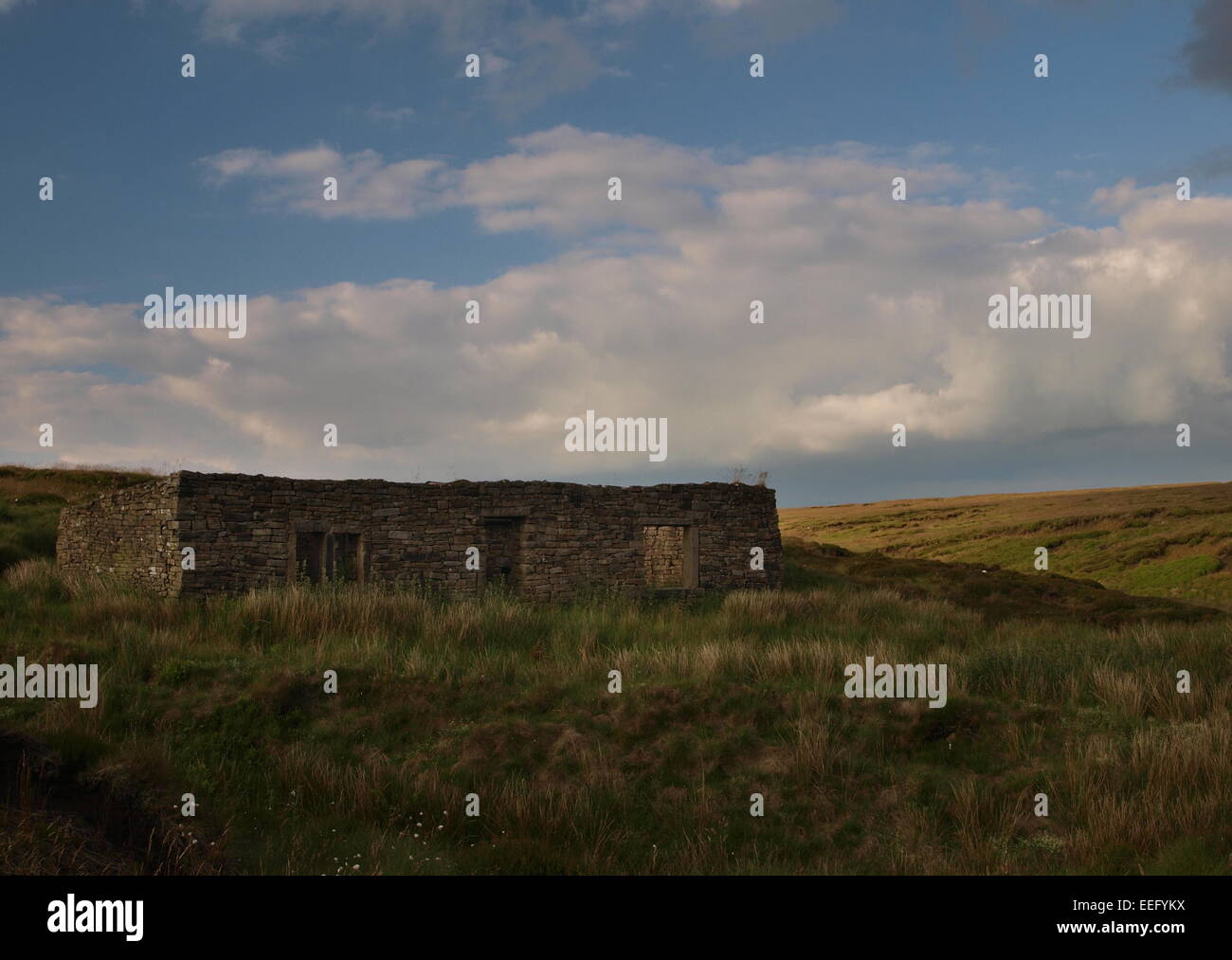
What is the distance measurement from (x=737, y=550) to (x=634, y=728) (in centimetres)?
1195

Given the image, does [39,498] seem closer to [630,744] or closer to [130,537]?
[130,537]

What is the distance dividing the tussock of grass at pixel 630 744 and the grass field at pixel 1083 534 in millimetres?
20323

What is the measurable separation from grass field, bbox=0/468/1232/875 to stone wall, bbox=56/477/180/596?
223cm

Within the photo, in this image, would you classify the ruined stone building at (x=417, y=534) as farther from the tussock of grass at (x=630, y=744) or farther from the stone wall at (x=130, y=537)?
the tussock of grass at (x=630, y=744)

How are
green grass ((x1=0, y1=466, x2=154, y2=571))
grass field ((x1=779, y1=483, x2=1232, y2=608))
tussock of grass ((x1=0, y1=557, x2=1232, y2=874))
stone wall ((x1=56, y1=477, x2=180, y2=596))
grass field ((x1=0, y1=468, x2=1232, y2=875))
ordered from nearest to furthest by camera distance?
1. grass field ((x1=0, y1=468, x2=1232, y2=875))
2. tussock of grass ((x1=0, y1=557, x2=1232, y2=874))
3. stone wall ((x1=56, y1=477, x2=180, y2=596))
4. green grass ((x1=0, y1=466, x2=154, y2=571))
5. grass field ((x1=779, y1=483, x2=1232, y2=608))

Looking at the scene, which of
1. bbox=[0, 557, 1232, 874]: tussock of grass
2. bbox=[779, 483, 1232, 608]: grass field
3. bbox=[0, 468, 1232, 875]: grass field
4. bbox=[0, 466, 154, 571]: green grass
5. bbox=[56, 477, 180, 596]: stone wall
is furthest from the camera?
bbox=[779, 483, 1232, 608]: grass field

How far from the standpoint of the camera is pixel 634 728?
33.1 ft

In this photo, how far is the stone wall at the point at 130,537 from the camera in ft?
54.7

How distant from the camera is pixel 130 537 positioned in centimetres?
1831

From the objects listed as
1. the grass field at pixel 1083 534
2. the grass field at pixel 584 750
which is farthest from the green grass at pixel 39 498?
the grass field at pixel 1083 534

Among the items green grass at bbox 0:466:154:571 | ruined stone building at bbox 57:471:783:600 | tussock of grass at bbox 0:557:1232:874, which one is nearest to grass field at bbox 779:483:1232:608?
ruined stone building at bbox 57:471:783:600

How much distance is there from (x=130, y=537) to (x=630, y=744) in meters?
13.1

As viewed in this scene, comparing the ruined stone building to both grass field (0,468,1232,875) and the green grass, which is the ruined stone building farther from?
grass field (0,468,1232,875)

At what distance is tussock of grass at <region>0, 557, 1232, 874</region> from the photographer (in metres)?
7.80
